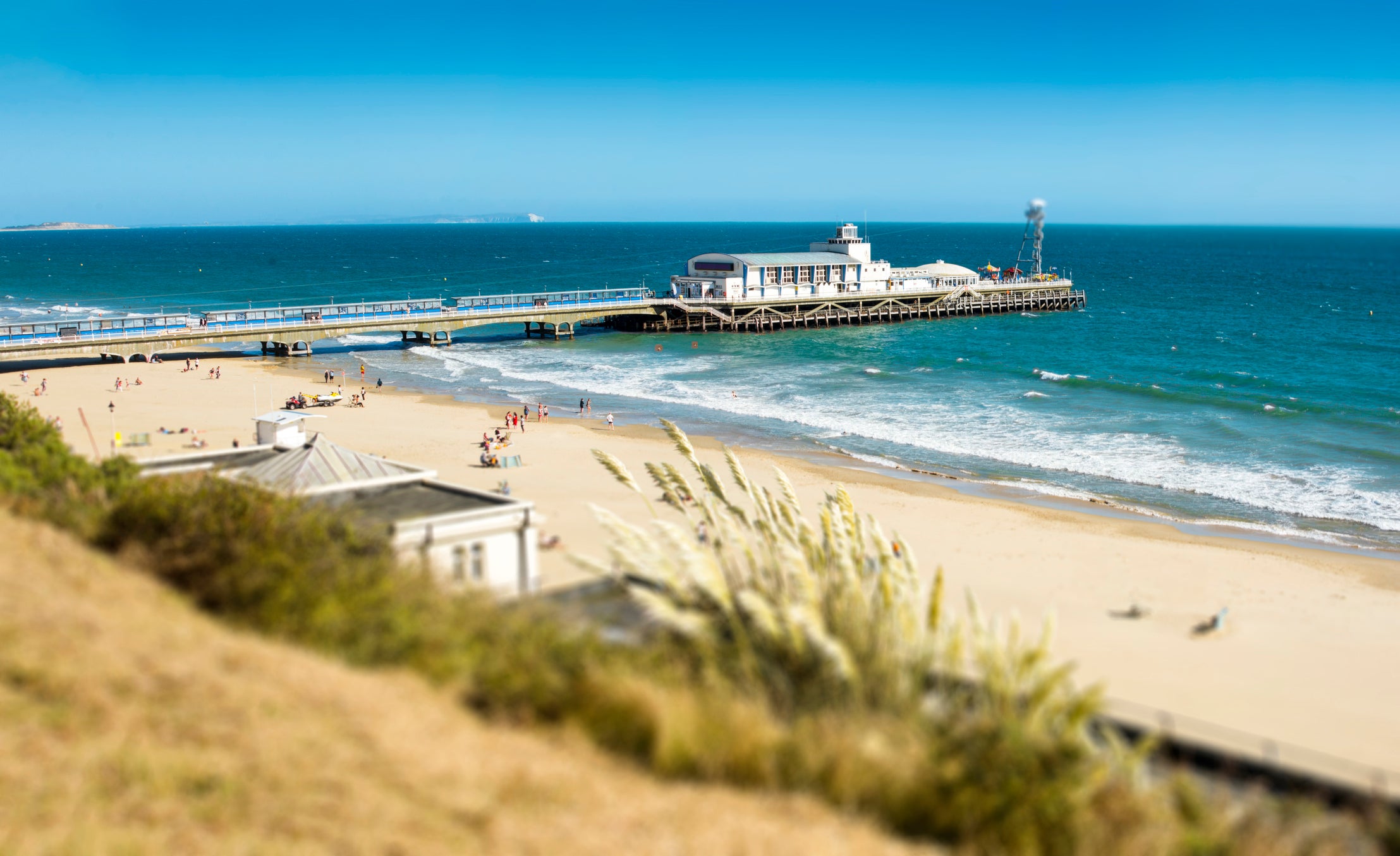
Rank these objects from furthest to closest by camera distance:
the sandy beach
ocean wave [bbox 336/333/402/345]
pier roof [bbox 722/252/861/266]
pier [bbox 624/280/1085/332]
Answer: pier roof [bbox 722/252/861/266], pier [bbox 624/280/1085/332], ocean wave [bbox 336/333/402/345], the sandy beach

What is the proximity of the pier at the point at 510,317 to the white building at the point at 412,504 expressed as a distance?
117 feet

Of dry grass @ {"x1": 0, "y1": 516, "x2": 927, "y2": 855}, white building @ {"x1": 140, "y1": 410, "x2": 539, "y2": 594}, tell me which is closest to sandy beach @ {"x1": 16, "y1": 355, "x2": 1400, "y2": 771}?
white building @ {"x1": 140, "y1": 410, "x2": 539, "y2": 594}

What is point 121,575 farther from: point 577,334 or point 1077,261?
point 1077,261

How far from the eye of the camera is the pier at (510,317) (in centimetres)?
5072

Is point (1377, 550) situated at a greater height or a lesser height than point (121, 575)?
lesser

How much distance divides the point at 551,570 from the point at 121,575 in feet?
27.8

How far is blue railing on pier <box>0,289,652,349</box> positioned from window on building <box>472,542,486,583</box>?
40.3 meters

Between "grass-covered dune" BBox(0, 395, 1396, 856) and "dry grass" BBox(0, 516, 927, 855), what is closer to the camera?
"dry grass" BBox(0, 516, 927, 855)

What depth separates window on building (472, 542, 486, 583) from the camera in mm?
15164

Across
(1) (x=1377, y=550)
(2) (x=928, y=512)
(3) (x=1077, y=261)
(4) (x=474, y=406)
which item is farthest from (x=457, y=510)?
(3) (x=1077, y=261)

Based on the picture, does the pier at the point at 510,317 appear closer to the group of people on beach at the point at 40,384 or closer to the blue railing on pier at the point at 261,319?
the blue railing on pier at the point at 261,319

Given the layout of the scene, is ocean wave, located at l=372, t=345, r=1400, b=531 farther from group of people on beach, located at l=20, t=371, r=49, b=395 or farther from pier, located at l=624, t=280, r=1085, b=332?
Result: group of people on beach, located at l=20, t=371, r=49, b=395

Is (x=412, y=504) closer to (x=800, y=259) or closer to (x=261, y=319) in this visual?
(x=261, y=319)

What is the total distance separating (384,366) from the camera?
5456cm
